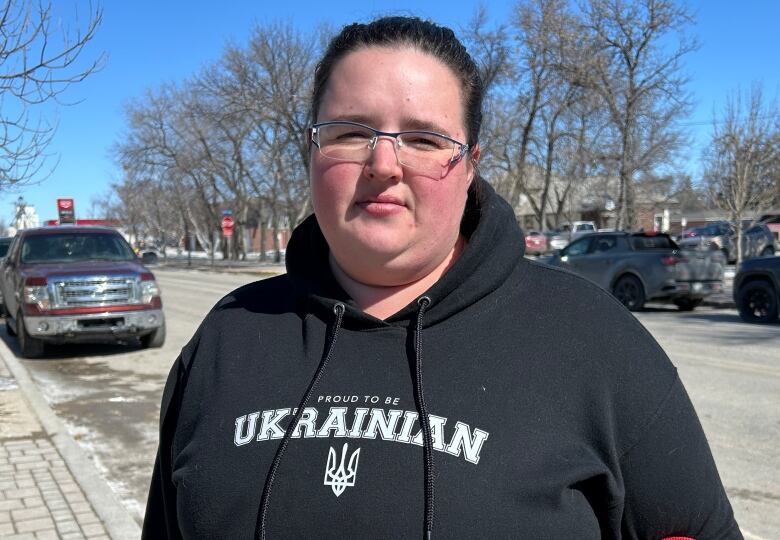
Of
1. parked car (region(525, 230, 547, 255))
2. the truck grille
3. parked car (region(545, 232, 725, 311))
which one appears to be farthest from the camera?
parked car (region(525, 230, 547, 255))

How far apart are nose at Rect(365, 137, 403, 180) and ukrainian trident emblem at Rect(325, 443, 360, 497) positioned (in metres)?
0.55

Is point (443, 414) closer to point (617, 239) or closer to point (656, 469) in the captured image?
point (656, 469)

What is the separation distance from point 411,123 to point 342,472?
2.37ft

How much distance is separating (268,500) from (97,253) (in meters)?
11.0

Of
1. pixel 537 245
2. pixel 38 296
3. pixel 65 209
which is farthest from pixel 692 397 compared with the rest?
pixel 537 245

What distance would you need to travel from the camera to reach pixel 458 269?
1.67 meters

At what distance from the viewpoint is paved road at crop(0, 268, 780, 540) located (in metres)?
5.32

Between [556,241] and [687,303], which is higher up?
[556,241]

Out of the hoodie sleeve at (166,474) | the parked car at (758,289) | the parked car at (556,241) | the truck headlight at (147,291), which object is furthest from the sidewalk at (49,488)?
the parked car at (556,241)

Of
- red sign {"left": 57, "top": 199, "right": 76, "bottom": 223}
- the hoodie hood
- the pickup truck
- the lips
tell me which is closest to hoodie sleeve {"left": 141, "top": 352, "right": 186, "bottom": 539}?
the hoodie hood

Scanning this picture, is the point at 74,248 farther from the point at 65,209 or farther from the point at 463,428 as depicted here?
the point at 65,209

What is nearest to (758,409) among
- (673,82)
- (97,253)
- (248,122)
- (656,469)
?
(656,469)

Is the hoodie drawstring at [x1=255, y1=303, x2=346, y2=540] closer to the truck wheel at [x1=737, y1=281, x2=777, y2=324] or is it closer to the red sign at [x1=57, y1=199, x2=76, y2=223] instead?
the truck wheel at [x1=737, y1=281, x2=777, y2=324]

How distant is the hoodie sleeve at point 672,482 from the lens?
1.49 m
